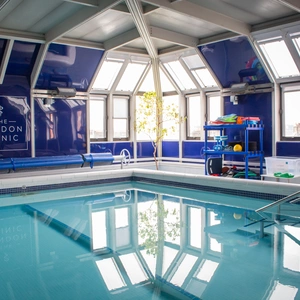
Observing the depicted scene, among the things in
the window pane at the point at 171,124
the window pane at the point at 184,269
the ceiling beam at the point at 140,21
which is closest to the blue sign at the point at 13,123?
the ceiling beam at the point at 140,21

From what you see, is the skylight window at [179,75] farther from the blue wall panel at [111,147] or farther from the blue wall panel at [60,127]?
the blue wall panel at [60,127]

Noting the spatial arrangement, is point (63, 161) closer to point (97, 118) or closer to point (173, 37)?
point (97, 118)

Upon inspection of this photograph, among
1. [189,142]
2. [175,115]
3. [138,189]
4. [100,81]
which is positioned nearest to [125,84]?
[100,81]

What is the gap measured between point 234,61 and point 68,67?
3960 mm

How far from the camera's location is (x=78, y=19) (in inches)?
276

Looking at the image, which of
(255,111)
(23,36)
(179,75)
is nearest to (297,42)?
(255,111)

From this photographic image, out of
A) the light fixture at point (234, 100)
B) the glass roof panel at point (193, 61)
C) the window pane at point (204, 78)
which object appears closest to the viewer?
the light fixture at point (234, 100)

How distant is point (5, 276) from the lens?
3.40m

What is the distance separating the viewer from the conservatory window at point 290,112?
8.60 meters

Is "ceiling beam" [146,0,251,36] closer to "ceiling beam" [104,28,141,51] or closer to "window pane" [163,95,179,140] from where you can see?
"ceiling beam" [104,28,141,51]

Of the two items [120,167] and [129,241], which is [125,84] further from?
[129,241]

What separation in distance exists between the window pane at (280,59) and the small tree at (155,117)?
9.66 feet

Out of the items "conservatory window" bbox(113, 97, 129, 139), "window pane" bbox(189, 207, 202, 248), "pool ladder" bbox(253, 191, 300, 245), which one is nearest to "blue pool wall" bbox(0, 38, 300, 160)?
"conservatory window" bbox(113, 97, 129, 139)

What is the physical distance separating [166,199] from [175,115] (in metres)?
3.66
